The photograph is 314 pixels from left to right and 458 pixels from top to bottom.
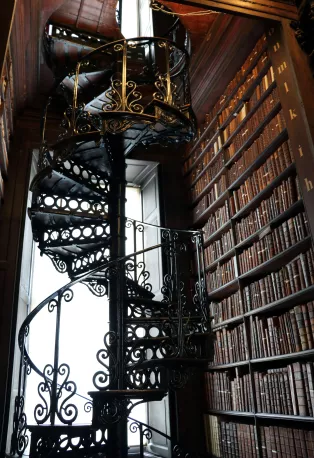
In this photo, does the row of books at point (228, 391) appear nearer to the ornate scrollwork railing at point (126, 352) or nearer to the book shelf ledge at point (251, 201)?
the ornate scrollwork railing at point (126, 352)

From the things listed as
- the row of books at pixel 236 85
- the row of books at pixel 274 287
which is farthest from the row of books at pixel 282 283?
the row of books at pixel 236 85

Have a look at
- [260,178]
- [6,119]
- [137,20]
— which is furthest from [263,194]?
[137,20]

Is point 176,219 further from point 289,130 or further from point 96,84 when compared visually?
point 289,130

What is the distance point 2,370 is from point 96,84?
2786 mm

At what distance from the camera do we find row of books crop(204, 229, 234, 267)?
349 centimetres

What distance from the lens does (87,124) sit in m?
3.31

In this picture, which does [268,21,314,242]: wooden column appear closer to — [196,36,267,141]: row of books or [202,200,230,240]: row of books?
[196,36,267,141]: row of books

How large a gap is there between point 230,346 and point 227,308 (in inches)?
12.3

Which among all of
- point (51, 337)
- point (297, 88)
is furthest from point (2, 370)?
point (297, 88)

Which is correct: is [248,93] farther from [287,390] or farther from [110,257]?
[287,390]

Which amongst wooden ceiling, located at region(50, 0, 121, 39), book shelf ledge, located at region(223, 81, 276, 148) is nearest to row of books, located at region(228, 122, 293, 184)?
book shelf ledge, located at region(223, 81, 276, 148)

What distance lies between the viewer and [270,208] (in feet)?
9.61

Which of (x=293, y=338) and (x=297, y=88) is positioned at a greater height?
(x=297, y=88)

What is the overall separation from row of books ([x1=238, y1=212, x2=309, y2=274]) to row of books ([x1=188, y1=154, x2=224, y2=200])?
0.99 metres
